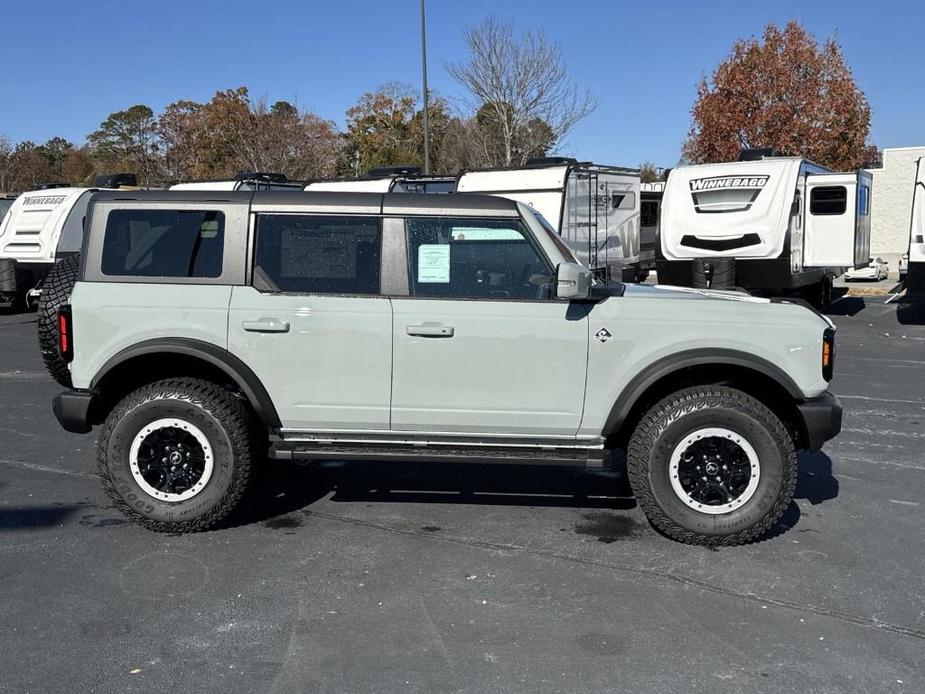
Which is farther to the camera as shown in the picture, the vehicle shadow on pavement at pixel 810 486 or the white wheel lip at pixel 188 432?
the vehicle shadow on pavement at pixel 810 486

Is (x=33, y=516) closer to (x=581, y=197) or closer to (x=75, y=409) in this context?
(x=75, y=409)

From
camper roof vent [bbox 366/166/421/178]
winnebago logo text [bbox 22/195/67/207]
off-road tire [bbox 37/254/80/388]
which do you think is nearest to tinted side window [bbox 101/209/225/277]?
off-road tire [bbox 37/254/80/388]

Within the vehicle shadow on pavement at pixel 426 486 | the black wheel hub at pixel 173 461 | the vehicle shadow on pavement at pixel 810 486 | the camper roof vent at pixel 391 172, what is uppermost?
the camper roof vent at pixel 391 172

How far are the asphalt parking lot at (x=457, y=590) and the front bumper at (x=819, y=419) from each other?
617mm

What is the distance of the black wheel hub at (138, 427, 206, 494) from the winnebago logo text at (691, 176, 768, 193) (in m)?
11.6

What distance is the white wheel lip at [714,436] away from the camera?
4.97 metres

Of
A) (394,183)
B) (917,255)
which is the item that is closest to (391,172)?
(394,183)

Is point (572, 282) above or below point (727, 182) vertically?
below

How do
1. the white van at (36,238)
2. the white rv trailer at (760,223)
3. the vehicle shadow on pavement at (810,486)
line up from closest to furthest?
the vehicle shadow on pavement at (810,486)
the white rv trailer at (760,223)
the white van at (36,238)

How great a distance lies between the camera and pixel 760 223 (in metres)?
14.4

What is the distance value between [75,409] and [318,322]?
4.97ft

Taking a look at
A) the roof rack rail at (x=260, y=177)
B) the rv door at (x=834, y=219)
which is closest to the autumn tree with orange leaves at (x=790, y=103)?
the rv door at (x=834, y=219)

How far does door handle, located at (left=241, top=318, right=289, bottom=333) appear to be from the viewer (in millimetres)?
5102

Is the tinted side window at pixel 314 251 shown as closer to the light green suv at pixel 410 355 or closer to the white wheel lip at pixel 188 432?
the light green suv at pixel 410 355
